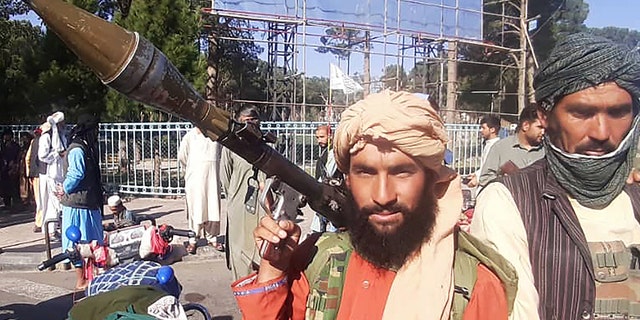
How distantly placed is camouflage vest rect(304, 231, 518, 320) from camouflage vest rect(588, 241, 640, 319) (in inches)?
13.5

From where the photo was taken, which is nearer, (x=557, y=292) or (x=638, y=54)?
(x=557, y=292)

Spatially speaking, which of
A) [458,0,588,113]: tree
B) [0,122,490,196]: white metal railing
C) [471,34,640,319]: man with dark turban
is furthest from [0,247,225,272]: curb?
[458,0,588,113]: tree

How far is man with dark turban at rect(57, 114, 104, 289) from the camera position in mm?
5441

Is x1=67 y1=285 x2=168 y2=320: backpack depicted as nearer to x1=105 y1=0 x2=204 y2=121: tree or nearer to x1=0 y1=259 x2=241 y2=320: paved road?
x1=0 y1=259 x2=241 y2=320: paved road

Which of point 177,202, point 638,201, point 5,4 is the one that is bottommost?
point 177,202

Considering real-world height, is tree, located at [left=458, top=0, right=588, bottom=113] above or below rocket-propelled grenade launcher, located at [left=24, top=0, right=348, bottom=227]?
above

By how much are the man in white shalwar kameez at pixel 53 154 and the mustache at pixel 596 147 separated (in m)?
7.07

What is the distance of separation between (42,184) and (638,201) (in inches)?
323

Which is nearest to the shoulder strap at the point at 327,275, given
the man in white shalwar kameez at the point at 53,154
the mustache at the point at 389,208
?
the mustache at the point at 389,208

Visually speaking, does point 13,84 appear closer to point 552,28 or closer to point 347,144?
point 347,144

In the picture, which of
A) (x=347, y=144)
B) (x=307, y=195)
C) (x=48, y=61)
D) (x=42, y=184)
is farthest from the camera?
(x=48, y=61)

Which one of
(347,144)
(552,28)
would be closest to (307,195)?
(347,144)

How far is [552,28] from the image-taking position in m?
26.7

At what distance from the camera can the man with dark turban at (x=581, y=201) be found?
67.2 inches
